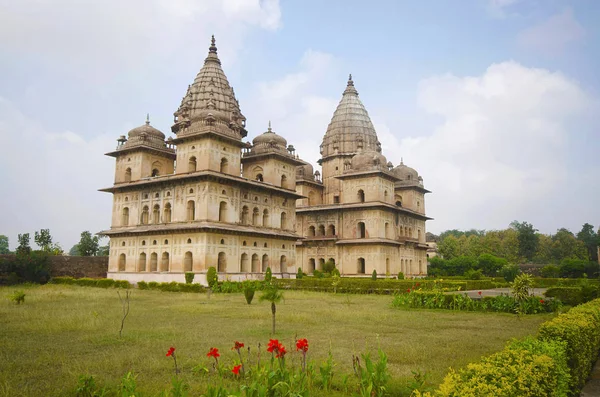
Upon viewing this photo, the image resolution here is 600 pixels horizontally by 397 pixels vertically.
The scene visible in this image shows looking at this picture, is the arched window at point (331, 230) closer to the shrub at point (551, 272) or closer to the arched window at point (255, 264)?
the arched window at point (255, 264)

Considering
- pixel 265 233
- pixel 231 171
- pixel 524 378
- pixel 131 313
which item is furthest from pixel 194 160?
pixel 524 378

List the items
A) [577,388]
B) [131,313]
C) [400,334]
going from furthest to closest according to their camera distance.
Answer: [131,313]
[400,334]
[577,388]

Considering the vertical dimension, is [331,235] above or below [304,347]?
above

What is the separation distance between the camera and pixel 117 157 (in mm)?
40000

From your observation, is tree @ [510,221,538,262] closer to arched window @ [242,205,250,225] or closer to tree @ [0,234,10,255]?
arched window @ [242,205,250,225]

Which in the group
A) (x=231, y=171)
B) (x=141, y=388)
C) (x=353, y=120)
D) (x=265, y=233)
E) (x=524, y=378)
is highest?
(x=353, y=120)

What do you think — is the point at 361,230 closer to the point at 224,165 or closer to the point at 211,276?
the point at 224,165

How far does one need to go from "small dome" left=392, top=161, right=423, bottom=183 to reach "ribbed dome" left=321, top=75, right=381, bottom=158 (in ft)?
10.1

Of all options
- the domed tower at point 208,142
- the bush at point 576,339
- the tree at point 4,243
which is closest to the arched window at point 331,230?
the domed tower at point 208,142

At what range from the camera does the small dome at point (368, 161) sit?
144 feet

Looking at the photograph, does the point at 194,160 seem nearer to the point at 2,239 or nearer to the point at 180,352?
the point at 180,352

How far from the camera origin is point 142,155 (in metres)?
38.2

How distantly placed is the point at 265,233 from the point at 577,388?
100 ft

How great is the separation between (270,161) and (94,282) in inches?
648
